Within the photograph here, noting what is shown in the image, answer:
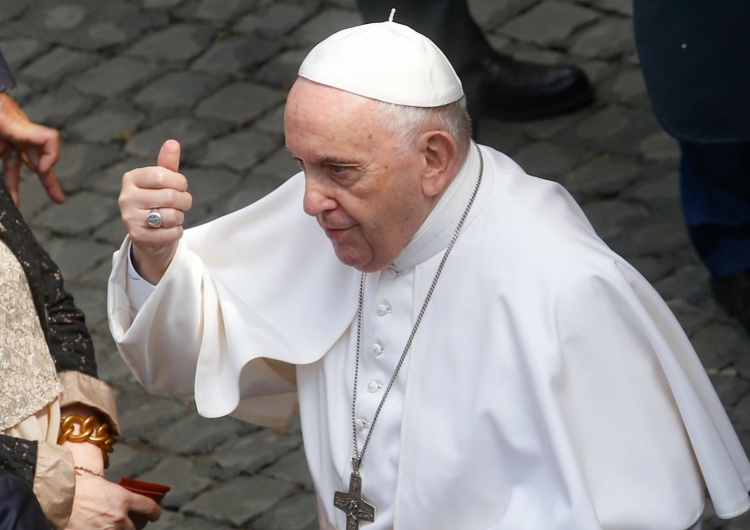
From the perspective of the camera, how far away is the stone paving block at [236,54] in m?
6.29

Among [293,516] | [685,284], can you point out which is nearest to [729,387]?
[685,284]

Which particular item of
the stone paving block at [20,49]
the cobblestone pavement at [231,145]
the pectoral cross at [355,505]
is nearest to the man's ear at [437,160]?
the pectoral cross at [355,505]

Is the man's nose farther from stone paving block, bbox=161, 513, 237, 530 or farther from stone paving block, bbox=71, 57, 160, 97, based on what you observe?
stone paving block, bbox=71, 57, 160, 97

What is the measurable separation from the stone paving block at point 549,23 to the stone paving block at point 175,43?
146cm

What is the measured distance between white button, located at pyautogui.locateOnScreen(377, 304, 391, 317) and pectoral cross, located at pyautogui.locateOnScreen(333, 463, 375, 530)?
34 cm

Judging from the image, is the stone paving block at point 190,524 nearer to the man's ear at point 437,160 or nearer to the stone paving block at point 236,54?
the man's ear at point 437,160

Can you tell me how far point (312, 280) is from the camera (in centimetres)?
313

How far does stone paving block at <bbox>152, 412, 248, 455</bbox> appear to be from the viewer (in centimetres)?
456

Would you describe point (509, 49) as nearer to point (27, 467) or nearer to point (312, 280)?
point (312, 280)

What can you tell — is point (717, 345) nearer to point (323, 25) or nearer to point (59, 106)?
point (323, 25)

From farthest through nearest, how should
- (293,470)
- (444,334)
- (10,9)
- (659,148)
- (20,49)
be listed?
(10,9)
(20,49)
(659,148)
(293,470)
(444,334)

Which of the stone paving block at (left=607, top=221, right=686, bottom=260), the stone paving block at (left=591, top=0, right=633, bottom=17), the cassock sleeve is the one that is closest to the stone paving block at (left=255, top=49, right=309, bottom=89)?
the stone paving block at (left=591, top=0, right=633, bottom=17)

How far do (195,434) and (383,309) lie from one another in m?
1.84

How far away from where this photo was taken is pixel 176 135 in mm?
5926
